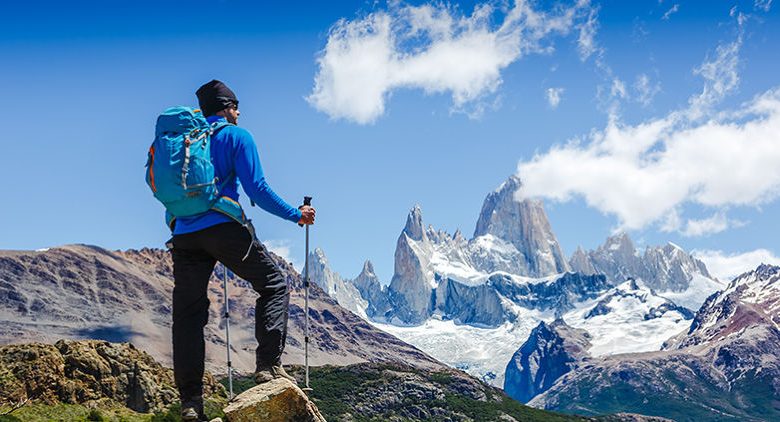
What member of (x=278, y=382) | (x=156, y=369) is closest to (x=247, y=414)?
(x=278, y=382)

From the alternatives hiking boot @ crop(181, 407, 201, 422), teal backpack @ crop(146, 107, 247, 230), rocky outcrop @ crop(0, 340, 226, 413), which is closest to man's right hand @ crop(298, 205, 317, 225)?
teal backpack @ crop(146, 107, 247, 230)

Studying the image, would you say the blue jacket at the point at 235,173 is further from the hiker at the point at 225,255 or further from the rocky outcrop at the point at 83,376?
the rocky outcrop at the point at 83,376

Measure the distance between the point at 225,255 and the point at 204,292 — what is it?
0.86m

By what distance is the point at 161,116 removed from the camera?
43.7 ft

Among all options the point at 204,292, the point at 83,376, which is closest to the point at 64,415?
A: the point at 204,292

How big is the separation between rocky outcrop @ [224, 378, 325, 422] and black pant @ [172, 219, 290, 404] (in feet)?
1.54

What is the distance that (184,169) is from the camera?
1286 cm

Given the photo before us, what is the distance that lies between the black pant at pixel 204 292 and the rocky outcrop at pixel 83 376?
18569mm

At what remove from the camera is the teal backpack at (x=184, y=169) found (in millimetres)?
12906

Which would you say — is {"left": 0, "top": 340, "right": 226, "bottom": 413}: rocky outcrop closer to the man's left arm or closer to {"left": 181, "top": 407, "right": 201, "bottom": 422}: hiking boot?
{"left": 181, "top": 407, "right": 201, "bottom": 422}: hiking boot

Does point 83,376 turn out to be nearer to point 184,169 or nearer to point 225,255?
point 225,255

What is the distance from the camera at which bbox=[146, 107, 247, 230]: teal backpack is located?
1291cm

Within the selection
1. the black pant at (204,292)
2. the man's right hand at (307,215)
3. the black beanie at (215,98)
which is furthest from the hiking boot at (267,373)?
the black beanie at (215,98)

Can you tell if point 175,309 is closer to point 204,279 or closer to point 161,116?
point 204,279
